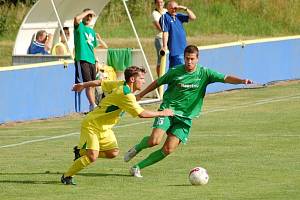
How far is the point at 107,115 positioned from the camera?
1260 centimetres

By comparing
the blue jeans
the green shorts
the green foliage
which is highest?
the green shorts

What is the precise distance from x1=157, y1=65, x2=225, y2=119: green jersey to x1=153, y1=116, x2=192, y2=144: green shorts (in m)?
0.10

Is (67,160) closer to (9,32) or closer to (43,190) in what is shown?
(43,190)

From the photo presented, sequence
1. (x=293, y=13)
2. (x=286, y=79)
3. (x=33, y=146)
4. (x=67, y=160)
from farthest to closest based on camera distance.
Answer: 1. (x=293, y=13)
2. (x=286, y=79)
3. (x=33, y=146)
4. (x=67, y=160)

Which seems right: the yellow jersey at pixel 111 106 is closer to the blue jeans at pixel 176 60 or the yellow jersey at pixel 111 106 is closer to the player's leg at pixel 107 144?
the player's leg at pixel 107 144

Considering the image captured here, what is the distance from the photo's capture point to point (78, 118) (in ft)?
67.6

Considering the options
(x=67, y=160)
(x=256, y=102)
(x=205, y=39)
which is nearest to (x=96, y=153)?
(x=67, y=160)

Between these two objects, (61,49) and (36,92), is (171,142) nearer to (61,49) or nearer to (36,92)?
(36,92)

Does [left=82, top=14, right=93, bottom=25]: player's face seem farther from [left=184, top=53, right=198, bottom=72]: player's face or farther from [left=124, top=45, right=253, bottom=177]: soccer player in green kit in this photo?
[left=184, top=53, right=198, bottom=72]: player's face

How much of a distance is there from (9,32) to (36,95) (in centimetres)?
2386

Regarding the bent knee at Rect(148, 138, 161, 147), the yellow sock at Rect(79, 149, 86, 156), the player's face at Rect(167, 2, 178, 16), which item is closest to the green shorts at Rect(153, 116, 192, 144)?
the bent knee at Rect(148, 138, 161, 147)

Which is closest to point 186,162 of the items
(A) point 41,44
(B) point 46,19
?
(A) point 41,44

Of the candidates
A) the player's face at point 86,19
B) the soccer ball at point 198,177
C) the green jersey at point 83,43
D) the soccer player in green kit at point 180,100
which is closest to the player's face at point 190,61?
the soccer player in green kit at point 180,100

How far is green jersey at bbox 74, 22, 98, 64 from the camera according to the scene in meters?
20.9
